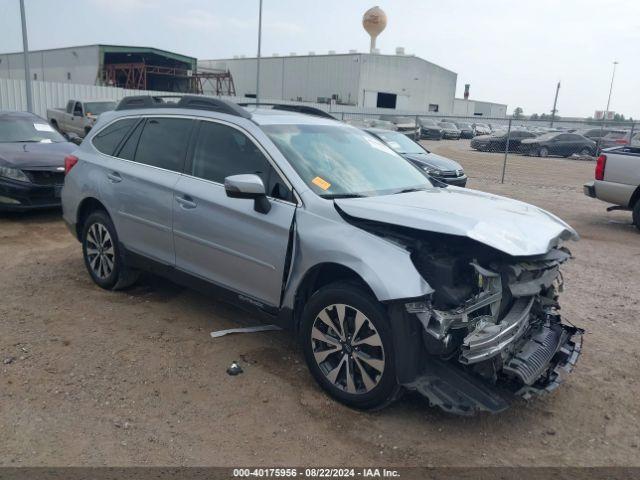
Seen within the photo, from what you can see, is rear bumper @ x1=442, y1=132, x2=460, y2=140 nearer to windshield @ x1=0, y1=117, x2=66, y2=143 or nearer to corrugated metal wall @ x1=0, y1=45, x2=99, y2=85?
corrugated metal wall @ x1=0, y1=45, x2=99, y2=85

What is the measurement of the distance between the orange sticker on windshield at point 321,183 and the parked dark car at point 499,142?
26.7m

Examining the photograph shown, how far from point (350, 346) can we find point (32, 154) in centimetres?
717

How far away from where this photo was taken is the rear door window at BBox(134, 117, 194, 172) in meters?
4.62

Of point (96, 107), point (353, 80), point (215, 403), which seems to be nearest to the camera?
point (215, 403)

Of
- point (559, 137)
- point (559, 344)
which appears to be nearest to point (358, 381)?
point (559, 344)

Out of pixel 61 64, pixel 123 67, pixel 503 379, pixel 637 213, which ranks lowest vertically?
pixel 503 379

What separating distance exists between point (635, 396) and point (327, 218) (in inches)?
97.5

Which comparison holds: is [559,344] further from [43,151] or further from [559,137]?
[559,137]

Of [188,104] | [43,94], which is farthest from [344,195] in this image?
[43,94]

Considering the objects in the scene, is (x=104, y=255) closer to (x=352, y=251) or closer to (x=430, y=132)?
(x=352, y=251)

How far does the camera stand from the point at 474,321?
3203mm

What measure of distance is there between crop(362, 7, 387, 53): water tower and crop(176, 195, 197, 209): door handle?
55.8m

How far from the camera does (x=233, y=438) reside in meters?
3.16

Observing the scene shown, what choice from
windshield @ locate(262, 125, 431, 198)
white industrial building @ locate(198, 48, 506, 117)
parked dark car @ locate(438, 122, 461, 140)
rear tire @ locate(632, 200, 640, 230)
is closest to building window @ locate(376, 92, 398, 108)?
white industrial building @ locate(198, 48, 506, 117)
